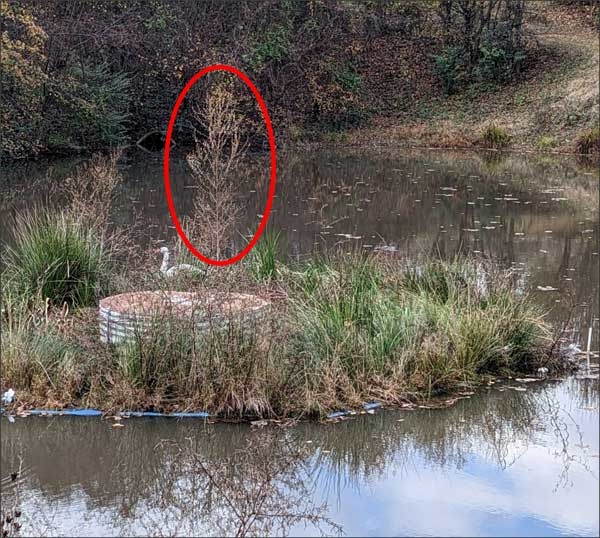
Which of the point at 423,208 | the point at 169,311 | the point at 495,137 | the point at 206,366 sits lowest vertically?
the point at 206,366

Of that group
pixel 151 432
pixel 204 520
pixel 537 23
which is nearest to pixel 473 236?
pixel 151 432

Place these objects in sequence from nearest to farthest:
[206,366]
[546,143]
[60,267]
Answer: [206,366] < [60,267] < [546,143]

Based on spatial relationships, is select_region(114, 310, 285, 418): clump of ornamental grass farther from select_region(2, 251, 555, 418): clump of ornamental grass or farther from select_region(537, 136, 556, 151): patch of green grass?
select_region(537, 136, 556, 151): patch of green grass

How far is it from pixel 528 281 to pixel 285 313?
375 cm

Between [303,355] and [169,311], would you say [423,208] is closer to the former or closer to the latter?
[303,355]

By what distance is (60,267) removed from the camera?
6.76m

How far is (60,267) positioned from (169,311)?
169cm

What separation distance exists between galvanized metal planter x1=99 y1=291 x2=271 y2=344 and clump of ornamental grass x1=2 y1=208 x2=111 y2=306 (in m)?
0.99

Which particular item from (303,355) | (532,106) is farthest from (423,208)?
(532,106)

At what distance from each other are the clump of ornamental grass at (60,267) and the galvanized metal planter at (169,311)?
991 millimetres

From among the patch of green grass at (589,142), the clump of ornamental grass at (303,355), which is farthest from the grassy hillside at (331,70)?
the clump of ornamental grass at (303,355)

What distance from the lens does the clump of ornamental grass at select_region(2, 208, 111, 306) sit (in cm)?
668

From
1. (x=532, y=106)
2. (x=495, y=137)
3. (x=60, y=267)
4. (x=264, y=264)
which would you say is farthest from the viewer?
(x=532, y=106)

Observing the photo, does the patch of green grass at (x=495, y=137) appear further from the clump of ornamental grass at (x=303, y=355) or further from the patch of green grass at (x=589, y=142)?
the clump of ornamental grass at (x=303, y=355)
